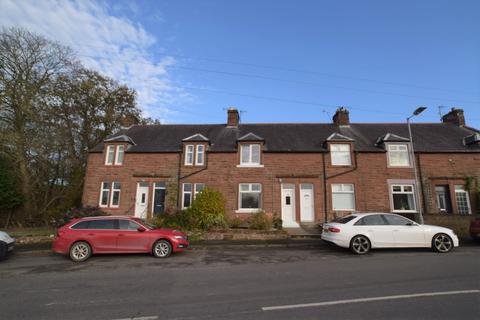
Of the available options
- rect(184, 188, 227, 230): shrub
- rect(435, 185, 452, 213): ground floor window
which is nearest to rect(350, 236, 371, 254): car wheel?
rect(184, 188, 227, 230): shrub

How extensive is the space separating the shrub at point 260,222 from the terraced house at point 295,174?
5.38 feet

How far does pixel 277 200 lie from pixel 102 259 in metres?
10.7

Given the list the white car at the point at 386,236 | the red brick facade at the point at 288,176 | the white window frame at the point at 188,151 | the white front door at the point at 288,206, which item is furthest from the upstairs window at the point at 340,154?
the white window frame at the point at 188,151

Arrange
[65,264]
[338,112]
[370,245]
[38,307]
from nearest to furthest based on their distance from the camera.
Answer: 1. [38,307]
2. [65,264]
3. [370,245]
4. [338,112]

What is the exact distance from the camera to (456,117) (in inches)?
768

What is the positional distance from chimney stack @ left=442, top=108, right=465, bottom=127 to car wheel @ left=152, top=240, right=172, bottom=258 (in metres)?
24.1

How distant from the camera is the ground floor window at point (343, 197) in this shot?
15.8m

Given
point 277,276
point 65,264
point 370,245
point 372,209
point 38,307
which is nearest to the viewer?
point 38,307

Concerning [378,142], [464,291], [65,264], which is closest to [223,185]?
[65,264]

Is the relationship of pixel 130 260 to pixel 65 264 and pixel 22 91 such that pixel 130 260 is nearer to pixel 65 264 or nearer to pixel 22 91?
pixel 65 264

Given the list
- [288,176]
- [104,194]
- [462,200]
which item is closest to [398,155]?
[462,200]

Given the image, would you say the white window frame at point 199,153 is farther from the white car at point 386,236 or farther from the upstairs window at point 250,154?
the white car at point 386,236

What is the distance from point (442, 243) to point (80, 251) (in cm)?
1347

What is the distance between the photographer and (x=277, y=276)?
6.23 metres
